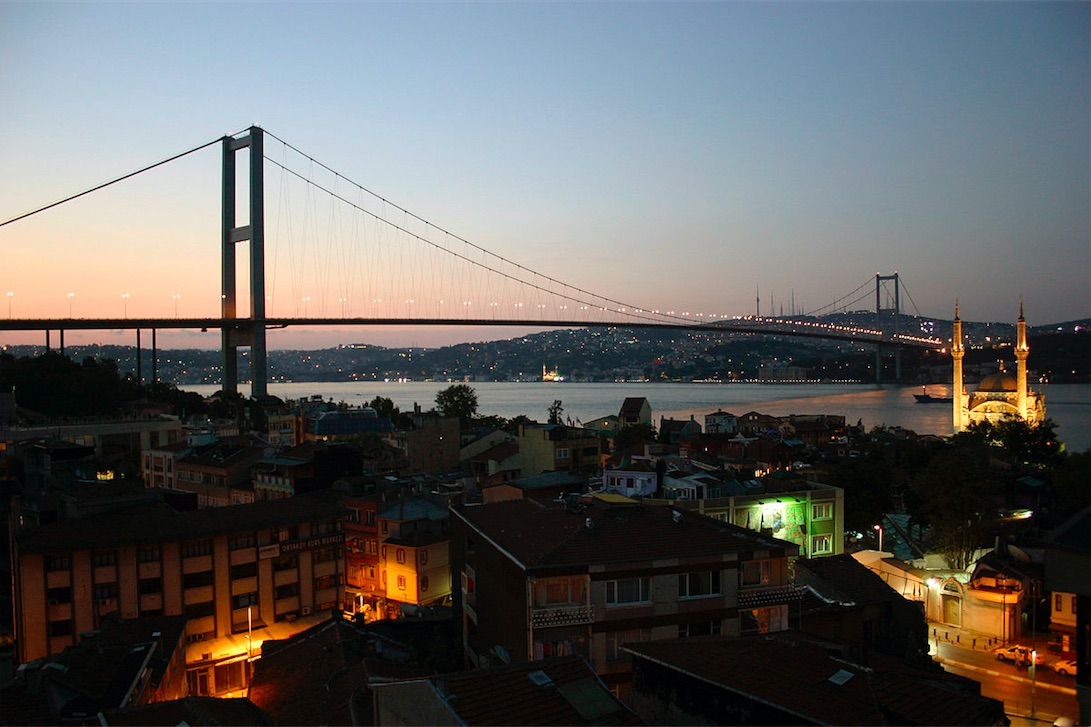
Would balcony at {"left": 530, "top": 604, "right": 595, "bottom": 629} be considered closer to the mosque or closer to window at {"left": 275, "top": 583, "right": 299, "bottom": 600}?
window at {"left": 275, "top": 583, "right": 299, "bottom": 600}

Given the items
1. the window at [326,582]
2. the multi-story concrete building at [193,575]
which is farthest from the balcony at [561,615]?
the window at [326,582]

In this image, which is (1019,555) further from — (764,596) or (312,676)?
(312,676)

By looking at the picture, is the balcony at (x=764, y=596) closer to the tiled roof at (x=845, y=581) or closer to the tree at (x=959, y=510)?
the tiled roof at (x=845, y=581)

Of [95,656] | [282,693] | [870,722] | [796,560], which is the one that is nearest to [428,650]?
[282,693]

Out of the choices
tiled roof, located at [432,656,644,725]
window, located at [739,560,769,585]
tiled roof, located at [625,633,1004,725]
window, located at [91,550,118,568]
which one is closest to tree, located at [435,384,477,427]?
window, located at [91,550,118,568]

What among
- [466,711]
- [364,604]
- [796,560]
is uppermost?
[466,711]

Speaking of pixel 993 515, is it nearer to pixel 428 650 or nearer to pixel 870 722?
pixel 428 650
